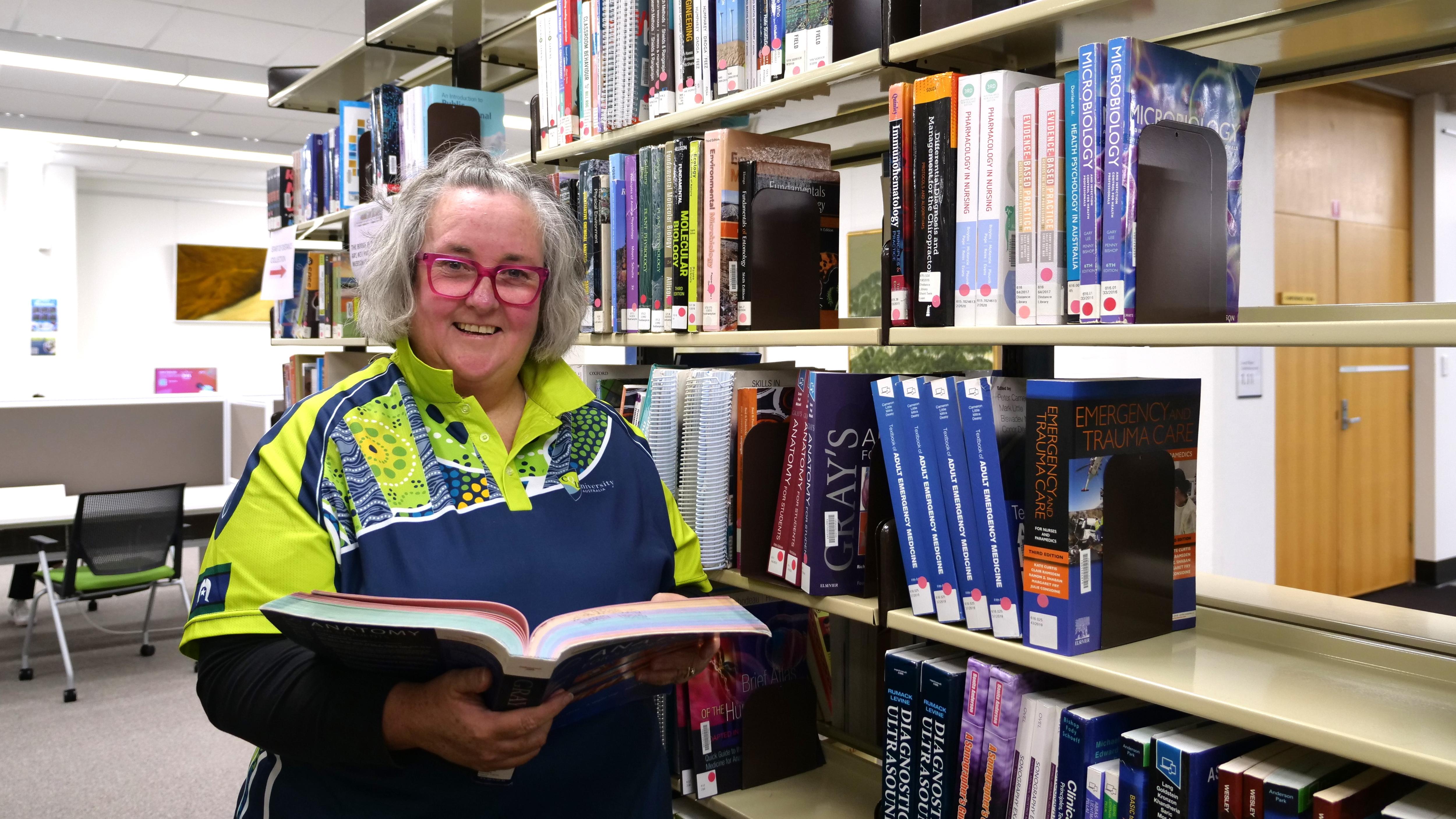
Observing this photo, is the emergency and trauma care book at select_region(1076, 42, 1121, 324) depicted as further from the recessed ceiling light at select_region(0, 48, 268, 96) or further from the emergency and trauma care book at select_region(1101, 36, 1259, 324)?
the recessed ceiling light at select_region(0, 48, 268, 96)

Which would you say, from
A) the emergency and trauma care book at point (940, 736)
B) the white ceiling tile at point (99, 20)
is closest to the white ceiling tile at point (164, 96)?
the white ceiling tile at point (99, 20)

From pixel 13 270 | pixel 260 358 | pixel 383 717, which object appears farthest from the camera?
pixel 260 358

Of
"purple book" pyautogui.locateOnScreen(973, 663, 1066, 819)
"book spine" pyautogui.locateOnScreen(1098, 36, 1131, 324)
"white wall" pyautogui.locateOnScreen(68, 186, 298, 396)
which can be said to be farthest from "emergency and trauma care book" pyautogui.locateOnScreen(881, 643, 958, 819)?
"white wall" pyautogui.locateOnScreen(68, 186, 298, 396)

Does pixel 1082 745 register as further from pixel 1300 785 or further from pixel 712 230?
pixel 712 230

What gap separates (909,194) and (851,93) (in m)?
0.35

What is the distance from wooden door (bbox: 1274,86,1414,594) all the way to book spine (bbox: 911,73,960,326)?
437 centimetres

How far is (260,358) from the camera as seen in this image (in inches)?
464

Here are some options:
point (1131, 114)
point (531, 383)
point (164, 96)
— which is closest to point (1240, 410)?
point (1131, 114)

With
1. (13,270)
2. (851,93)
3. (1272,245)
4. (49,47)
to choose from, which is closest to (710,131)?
(851,93)

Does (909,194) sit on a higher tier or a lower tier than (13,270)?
lower

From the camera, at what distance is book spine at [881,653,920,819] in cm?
144

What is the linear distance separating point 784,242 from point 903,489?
494 millimetres

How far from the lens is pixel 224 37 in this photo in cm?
609

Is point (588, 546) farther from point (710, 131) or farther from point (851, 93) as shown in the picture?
A: point (851, 93)
